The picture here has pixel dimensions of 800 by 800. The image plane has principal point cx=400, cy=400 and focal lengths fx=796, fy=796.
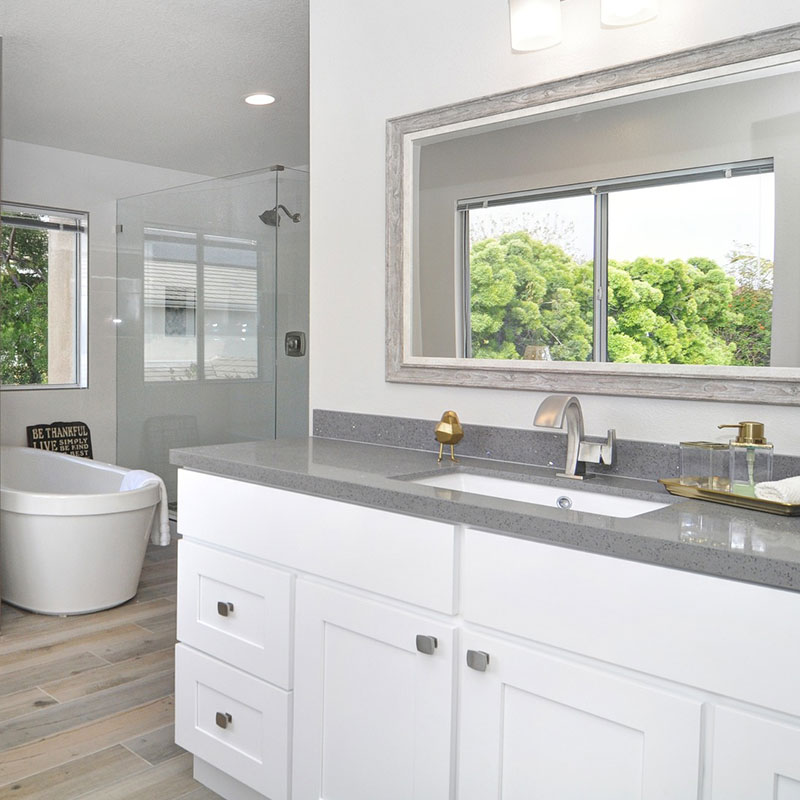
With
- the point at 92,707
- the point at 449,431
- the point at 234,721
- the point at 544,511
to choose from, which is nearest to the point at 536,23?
the point at 449,431

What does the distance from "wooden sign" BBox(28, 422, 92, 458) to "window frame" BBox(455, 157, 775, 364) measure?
3.48 meters

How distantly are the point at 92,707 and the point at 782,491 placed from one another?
7.21ft

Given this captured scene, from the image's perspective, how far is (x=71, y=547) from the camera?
3.40m

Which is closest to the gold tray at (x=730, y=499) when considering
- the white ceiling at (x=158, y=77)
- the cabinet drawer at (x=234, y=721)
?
the cabinet drawer at (x=234, y=721)

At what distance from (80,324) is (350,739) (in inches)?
161

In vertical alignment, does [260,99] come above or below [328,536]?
above

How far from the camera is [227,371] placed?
4.46 meters

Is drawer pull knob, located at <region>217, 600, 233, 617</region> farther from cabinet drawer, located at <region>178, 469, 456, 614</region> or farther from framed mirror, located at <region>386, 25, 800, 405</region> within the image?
framed mirror, located at <region>386, 25, 800, 405</region>

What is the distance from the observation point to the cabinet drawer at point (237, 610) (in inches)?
71.4

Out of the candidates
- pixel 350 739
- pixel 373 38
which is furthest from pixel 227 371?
pixel 350 739

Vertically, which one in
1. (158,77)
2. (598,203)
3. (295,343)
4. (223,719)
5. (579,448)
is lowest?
(223,719)

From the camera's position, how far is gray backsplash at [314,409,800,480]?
70.0 inches

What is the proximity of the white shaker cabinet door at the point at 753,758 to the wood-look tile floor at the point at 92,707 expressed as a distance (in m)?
1.42

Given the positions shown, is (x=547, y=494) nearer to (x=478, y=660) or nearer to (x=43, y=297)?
(x=478, y=660)
